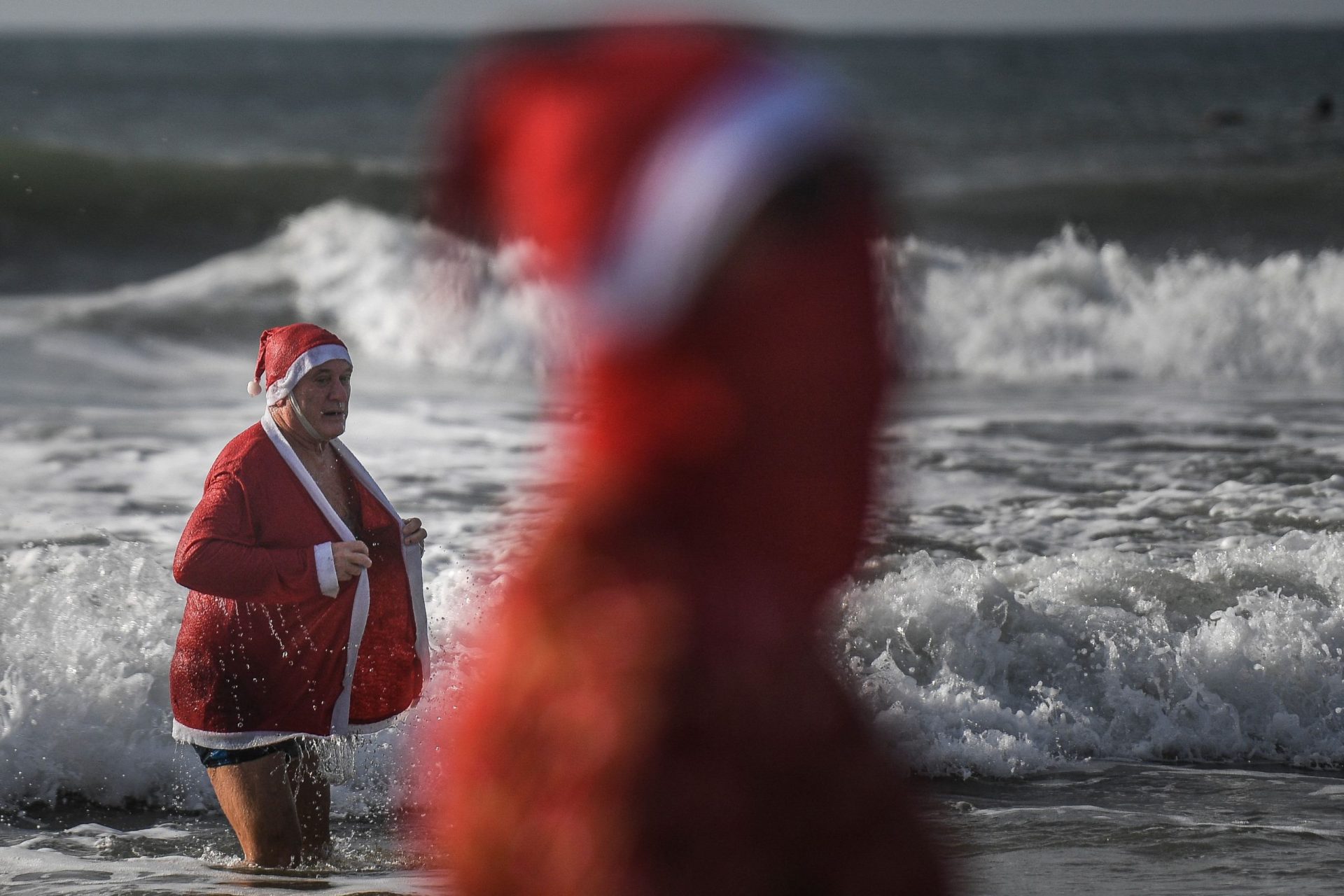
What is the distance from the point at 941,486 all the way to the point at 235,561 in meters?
5.82

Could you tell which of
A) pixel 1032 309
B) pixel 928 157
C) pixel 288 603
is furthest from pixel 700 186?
pixel 928 157

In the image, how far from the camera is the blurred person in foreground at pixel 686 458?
25.4 inches

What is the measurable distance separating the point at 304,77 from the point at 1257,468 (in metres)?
39.4

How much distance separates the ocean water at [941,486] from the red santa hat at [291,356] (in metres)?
0.66

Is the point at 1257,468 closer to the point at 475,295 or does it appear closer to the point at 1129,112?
the point at 475,295

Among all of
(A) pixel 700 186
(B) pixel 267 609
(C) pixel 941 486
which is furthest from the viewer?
(C) pixel 941 486

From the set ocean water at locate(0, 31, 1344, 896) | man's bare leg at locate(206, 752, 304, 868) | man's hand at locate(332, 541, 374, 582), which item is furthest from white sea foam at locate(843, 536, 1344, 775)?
man's hand at locate(332, 541, 374, 582)

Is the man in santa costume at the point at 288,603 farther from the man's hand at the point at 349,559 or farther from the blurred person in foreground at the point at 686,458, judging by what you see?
the blurred person in foreground at the point at 686,458

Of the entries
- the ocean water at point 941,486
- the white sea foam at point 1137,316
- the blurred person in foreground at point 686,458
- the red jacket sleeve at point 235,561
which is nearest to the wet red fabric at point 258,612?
the red jacket sleeve at point 235,561

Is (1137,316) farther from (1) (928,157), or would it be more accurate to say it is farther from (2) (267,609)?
(2) (267,609)

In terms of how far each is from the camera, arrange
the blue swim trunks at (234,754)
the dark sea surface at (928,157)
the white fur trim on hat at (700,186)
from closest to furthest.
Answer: the white fur trim on hat at (700,186) < the blue swim trunks at (234,754) < the dark sea surface at (928,157)

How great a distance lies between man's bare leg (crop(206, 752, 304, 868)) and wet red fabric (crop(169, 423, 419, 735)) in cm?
14

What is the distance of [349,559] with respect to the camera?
3.45 metres

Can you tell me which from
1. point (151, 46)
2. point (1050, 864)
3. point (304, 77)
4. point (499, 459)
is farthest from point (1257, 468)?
point (151, 46)
